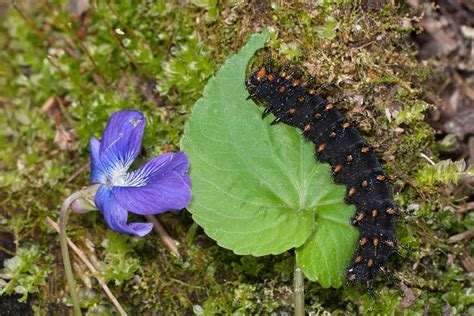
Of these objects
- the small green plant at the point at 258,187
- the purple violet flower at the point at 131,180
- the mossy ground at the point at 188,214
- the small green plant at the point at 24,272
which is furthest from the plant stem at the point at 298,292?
the small green plant at the point at 24,272

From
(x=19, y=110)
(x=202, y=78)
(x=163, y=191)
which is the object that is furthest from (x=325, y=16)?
(x=19, y=110)

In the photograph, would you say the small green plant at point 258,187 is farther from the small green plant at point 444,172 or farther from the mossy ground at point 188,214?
the small green plant at point 444,172

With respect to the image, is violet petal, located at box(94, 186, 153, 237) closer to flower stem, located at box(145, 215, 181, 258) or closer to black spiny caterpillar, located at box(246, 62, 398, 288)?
flower stem, located at box(145, 215, 181, 258)

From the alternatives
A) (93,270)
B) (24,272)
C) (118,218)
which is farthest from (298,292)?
(24,272)

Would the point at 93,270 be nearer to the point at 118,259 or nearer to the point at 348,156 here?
the point at 118,259

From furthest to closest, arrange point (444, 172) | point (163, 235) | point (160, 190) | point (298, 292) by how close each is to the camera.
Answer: point (163, 235)
point (444, 172)
point (298, 292)
point (160, 190)

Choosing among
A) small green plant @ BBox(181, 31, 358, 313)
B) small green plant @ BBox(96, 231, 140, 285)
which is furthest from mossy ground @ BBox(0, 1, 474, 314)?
small green plant @ BBox(181, 31, 358, 313)
